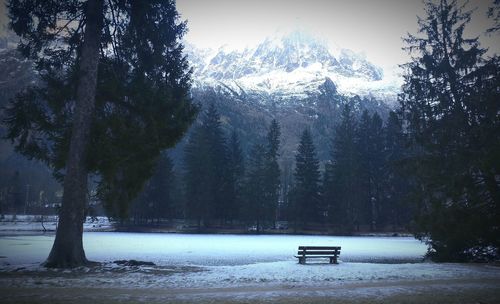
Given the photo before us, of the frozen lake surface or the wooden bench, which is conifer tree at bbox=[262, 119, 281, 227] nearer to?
the frozen lake surface

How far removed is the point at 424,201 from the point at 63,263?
59.5 ft

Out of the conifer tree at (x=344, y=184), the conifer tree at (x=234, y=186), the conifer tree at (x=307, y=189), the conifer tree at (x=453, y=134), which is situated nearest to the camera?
the conifer tree at (x=453, y=134)

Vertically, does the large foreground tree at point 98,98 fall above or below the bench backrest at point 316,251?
above

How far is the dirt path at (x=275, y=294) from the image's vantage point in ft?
29.3

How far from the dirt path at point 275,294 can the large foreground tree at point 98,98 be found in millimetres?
5485

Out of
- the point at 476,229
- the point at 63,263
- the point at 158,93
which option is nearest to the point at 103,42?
the point at 158,93

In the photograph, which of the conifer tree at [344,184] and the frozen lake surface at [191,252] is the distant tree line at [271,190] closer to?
the conifer tree at [344,184]

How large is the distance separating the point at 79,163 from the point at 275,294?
32.8 feet

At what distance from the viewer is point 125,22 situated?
17.1 m

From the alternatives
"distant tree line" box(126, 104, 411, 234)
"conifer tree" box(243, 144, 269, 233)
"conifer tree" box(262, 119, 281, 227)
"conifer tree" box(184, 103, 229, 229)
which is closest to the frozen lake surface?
"conifer tree" box(184, 103, 229, 229)

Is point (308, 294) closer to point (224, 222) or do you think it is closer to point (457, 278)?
point (457, 278)

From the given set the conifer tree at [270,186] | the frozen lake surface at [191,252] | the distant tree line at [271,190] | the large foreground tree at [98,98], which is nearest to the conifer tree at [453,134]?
the frozen lake surface at [191,252]

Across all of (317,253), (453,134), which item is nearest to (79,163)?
(317,253)

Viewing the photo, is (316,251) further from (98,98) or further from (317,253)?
(98,98)
